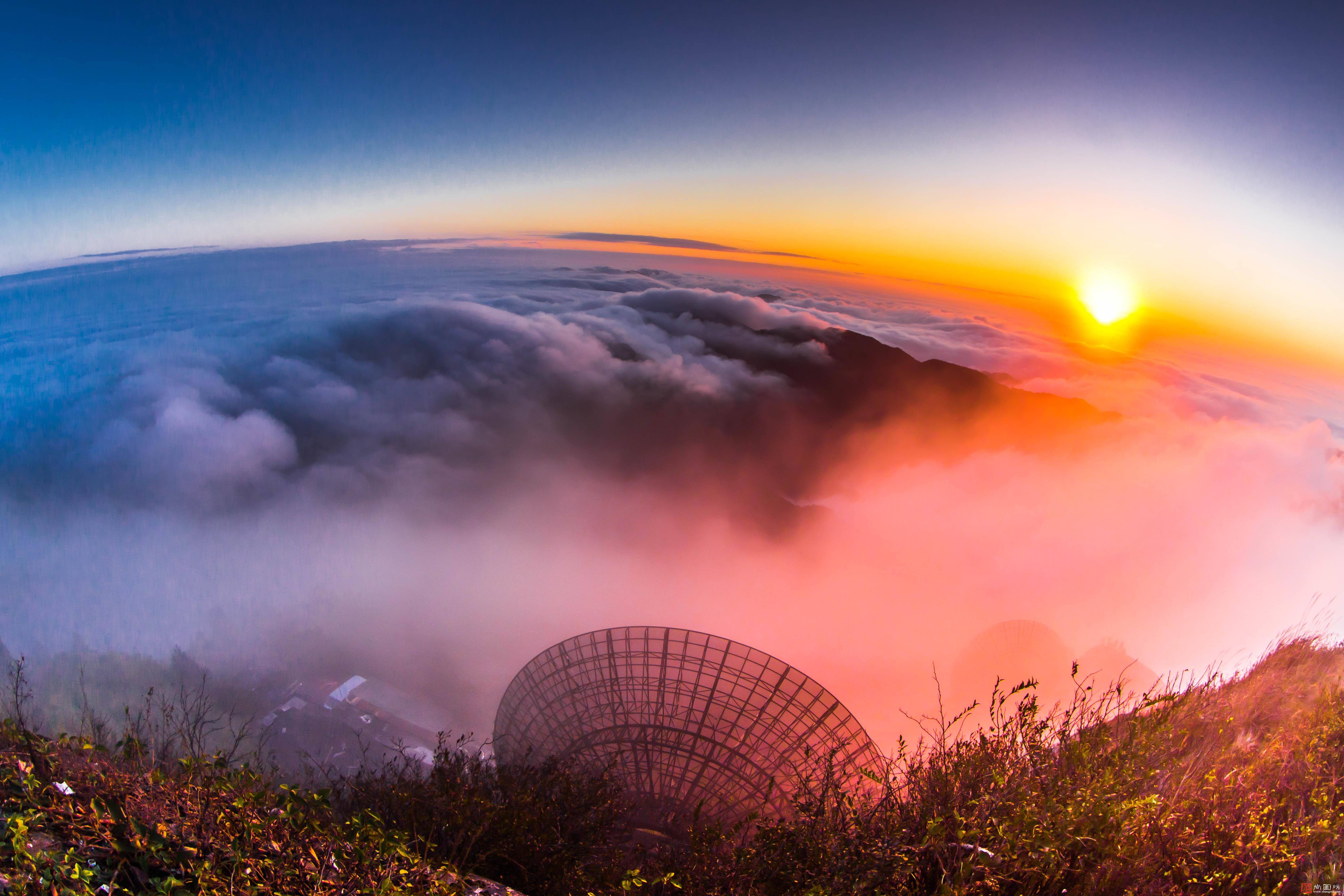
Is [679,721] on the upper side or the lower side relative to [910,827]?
lower

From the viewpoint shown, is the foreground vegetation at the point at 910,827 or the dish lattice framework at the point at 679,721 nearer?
the foreground vegetation at the point at 910,827

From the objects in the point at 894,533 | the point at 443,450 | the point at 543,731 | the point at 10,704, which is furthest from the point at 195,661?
the point at 894,533

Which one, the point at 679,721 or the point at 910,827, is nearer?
the point at 910,827

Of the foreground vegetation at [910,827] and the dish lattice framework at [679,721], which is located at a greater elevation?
the foreground vegetation at [910,827]

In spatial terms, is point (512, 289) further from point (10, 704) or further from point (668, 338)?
point (10, 704)
